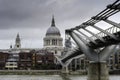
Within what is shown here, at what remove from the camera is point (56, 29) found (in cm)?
19288

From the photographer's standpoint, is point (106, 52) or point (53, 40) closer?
point (106, 52)

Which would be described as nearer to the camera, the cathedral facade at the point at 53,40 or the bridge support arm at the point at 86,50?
the bridge support arm at the point at 86,50

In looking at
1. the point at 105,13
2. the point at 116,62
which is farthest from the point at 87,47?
the point at 116,62

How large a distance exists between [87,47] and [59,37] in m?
142

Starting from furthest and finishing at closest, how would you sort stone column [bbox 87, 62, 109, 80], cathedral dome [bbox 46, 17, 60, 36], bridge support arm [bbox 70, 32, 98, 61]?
cathedral dome [bbox 46, 17, 60, 36] → bridge support arm [bbox 70, 32, 98, 61] → stone column [bbox 87, 62, 109, 80]

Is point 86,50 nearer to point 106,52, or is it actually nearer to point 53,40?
point 106,52

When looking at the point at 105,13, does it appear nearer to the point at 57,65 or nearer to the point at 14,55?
the point at 57,65

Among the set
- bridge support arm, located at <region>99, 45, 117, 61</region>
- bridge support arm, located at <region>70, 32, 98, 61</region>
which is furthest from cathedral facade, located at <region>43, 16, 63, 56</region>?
bridge support arm, located at <region>99, 45, 117, 61</region>

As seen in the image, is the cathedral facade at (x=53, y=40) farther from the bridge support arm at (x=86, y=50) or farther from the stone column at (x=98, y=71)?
the stone column at (x=98, y=71)

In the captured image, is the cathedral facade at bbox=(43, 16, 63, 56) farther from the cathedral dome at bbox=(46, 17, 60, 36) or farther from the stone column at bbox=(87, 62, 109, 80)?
the stone column at bbox=(87, 62, 109, 80)

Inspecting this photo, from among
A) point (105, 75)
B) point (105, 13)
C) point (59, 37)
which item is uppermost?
point (59, 37)

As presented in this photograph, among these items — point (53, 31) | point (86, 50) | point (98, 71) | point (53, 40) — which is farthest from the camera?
point (53, 31)

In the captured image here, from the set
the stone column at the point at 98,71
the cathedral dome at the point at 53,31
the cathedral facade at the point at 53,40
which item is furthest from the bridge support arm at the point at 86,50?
the cathedral dome at the point at 53,31

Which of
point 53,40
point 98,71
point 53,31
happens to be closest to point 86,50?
point 98,71
